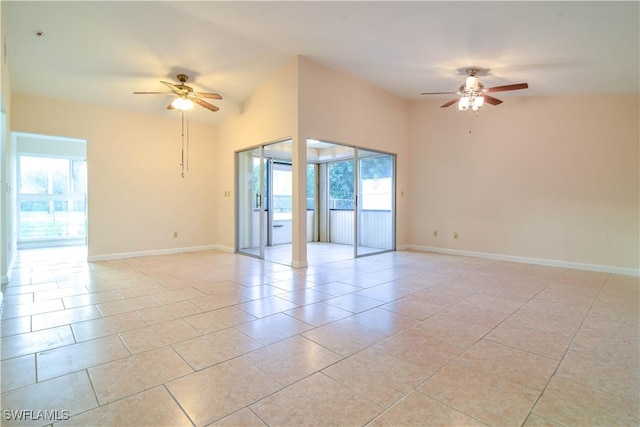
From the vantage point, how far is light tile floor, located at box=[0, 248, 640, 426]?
1.58m

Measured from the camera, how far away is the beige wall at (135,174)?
5.34 metres

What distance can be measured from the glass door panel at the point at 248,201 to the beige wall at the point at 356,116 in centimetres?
164

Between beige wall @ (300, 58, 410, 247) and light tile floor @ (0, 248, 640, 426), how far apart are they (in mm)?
2633

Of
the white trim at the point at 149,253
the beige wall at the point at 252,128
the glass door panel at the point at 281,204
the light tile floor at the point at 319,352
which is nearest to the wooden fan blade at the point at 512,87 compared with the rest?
the light tile floor at the point at 319,352

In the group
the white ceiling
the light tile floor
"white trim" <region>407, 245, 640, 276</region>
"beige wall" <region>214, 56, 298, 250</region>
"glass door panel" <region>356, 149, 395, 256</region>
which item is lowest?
the light tile floor

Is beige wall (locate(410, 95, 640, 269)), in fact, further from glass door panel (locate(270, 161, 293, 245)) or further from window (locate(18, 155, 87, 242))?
window (locate(18, 155, 87, 242))

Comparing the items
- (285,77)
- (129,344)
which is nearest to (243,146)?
(285,77)

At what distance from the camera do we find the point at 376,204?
269 inches

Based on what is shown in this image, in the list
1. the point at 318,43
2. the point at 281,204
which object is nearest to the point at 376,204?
Result: the point at 281,204

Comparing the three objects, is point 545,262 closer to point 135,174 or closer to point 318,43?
point 318,43

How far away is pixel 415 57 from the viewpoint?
4.36m

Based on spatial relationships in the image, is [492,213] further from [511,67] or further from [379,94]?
[379,94]

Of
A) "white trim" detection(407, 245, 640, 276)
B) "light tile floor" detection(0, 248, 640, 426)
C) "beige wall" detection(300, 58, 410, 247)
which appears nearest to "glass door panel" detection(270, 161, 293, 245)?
"beige wall" detection(300, 58, 410, 247)

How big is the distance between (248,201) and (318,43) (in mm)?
3393
